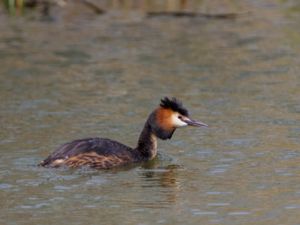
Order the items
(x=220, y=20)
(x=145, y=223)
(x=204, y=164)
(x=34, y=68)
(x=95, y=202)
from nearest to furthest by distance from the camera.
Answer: (x=145, y=223)
(x=95, y=202)
(x=204, y=164)
(x=34, y=68)
(x=220, y=20)

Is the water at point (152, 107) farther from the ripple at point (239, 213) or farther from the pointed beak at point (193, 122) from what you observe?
the pointed beak at point (193, 122)

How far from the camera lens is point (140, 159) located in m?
11.9

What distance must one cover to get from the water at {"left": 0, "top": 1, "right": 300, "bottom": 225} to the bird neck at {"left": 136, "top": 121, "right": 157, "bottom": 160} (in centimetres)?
12

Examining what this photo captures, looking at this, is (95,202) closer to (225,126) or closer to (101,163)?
(101,163)

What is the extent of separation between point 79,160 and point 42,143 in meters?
1.08

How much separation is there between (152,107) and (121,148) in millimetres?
2333

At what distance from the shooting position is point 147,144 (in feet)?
39.4

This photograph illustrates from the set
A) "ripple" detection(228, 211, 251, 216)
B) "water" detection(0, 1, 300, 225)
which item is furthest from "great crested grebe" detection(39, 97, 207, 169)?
"ripple" detection(228, 211, 251, 216)

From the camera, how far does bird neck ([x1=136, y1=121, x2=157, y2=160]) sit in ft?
39.3

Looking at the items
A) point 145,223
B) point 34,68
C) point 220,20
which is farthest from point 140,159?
point 220,20

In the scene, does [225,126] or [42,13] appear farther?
[42,13]

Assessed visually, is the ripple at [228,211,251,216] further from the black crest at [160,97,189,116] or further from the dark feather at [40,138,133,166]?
the black crest at [160,97,189,116]

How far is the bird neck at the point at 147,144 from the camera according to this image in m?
12.0

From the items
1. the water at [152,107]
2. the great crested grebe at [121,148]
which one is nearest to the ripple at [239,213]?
the water at [152,107]
